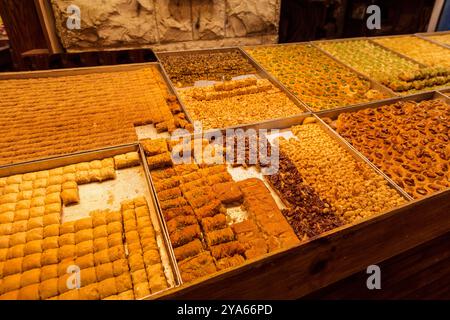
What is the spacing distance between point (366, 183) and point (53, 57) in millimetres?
4330

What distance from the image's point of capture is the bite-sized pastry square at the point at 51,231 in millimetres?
2205

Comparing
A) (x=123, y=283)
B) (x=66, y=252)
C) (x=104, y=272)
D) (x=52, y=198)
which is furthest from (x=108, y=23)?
(x=123, y=283)

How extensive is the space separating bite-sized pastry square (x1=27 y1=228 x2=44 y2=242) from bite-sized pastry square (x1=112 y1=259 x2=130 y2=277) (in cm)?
63

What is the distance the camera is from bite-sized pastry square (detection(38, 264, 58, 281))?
1944 millimetres

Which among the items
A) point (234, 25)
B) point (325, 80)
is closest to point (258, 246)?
point (325, 80)

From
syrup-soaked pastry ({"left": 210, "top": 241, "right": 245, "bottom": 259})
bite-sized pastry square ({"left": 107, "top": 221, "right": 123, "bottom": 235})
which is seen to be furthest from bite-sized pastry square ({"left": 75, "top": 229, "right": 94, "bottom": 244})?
syrup-soaked pastry ({"left": 210, "top": 241, "right": 245, "bottom": 259})

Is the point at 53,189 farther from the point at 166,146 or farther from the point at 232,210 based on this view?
the point at 232,210

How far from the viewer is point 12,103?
3.50 m

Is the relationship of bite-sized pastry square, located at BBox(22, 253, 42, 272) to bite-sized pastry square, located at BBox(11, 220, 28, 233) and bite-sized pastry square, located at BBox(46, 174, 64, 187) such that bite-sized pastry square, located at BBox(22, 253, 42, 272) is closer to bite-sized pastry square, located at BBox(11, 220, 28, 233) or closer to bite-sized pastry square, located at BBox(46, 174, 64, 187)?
bite-sized pastry square, located at BBox(11, 220, 28, 233)

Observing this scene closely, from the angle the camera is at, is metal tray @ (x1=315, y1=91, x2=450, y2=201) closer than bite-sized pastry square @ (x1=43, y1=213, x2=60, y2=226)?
No

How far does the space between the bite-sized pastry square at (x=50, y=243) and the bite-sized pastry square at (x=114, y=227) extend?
36cm

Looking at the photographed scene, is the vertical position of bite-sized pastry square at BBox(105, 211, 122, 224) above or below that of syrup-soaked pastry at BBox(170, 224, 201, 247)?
above

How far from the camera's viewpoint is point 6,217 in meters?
2.29

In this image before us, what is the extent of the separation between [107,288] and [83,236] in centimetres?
48
